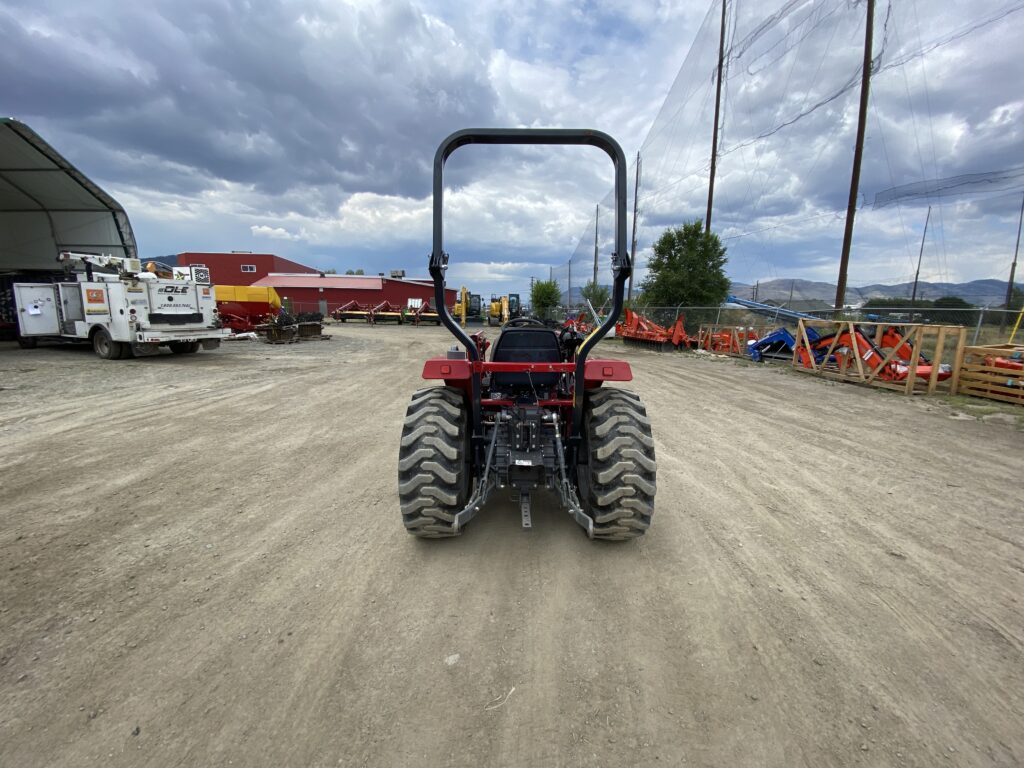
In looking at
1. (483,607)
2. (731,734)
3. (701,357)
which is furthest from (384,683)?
(701,357)

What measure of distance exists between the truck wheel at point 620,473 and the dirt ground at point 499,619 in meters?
0.26

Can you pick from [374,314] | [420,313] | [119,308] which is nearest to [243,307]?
[119,308]

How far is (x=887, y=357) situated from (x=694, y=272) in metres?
15.6

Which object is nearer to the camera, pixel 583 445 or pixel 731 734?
Answer: pixel 731 734

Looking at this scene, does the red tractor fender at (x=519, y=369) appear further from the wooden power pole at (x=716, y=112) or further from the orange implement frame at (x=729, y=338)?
the wooden power pole at (x=716, y=112)

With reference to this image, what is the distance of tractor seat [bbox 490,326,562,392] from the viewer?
3.94m

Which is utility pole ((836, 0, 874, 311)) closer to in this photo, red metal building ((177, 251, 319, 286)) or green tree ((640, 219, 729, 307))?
green tree ((640, 219, 729, 307))

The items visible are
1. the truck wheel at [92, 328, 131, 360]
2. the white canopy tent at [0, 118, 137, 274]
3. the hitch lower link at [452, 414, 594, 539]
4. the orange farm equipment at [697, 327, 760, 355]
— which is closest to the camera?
the hitch lower link at [452, 414, 594, 539]

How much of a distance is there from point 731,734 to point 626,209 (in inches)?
105

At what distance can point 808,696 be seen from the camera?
6.80ft

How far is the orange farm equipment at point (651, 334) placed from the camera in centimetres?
1833

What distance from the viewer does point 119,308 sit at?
11.6 m

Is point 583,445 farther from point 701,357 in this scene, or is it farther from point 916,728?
point 701,357

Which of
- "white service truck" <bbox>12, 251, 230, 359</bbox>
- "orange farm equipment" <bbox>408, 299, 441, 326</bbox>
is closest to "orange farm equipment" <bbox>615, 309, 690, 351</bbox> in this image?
"white service truck" <bbox>12, 251, 230, 359</bbox>
